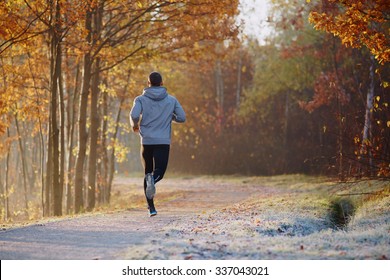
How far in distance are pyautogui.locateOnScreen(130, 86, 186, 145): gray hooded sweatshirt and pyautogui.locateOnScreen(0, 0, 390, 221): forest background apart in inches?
143

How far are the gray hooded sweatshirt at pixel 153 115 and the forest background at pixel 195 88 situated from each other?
3.64m

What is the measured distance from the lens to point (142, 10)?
55.9 ft

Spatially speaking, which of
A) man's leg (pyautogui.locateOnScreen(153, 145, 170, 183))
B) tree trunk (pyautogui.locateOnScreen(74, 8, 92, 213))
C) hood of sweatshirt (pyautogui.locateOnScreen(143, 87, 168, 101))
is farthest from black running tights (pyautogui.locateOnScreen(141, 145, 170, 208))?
tree trunk (pyautogui.locateOnScreen(74, 8, 92, 213))

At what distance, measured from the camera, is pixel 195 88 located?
1631 inches

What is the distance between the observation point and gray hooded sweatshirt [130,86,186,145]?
1072cm

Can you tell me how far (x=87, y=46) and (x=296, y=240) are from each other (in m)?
10.0

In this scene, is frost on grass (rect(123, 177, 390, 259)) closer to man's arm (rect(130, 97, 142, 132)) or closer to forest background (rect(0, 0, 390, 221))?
man's arm (rect(130, 97, 142, 132))

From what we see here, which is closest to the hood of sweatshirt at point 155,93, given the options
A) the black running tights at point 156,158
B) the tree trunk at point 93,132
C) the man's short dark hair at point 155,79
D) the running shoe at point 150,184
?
the man's short dark hair at point 155,79

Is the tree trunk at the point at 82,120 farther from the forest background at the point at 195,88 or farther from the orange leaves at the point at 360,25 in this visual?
the orange leaves at the point at 360,25

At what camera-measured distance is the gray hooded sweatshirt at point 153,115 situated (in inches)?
422

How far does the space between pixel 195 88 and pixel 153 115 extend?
101 ft

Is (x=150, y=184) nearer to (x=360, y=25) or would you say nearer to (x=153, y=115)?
(x=153, y=115)
